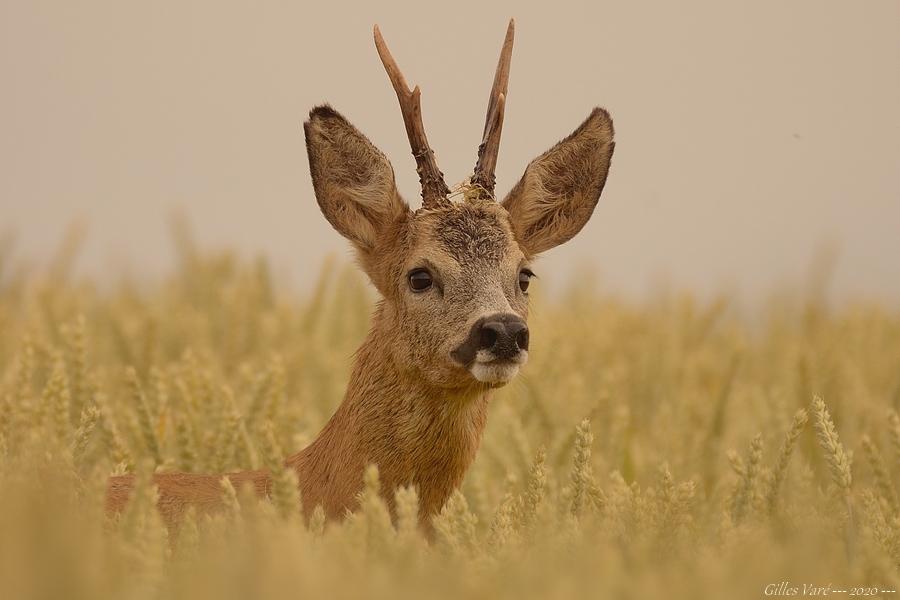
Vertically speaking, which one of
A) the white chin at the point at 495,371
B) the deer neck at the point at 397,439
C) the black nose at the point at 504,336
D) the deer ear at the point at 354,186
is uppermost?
the deer ear at the point at 354,186

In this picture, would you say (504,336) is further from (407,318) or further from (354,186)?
(354,186)

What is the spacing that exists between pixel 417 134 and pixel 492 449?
5.88 feet

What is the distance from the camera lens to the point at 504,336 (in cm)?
465

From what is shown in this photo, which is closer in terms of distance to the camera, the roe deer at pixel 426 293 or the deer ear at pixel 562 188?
the roe deer at pixel 426 293

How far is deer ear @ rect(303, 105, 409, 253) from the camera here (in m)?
5.48

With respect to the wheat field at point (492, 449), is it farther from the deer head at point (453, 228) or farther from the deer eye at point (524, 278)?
the deer eye at point (524, 278)

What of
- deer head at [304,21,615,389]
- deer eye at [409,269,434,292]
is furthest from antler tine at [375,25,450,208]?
deer eye at [409,269,434,292]

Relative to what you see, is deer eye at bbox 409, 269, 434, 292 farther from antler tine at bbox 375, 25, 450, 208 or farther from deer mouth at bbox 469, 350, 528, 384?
deer mouth at bbox 469, 350, 528, 384

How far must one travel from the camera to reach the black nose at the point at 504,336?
463 centimetres

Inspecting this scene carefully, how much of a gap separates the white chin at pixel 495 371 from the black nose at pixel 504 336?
0.04 meters

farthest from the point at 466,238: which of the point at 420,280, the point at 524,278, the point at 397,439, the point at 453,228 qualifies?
the point at 397,439

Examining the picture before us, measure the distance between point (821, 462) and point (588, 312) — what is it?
465cm

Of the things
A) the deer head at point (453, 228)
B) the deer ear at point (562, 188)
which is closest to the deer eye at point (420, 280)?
the deer head at point (453, 228)

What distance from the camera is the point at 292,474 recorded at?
2.82m
